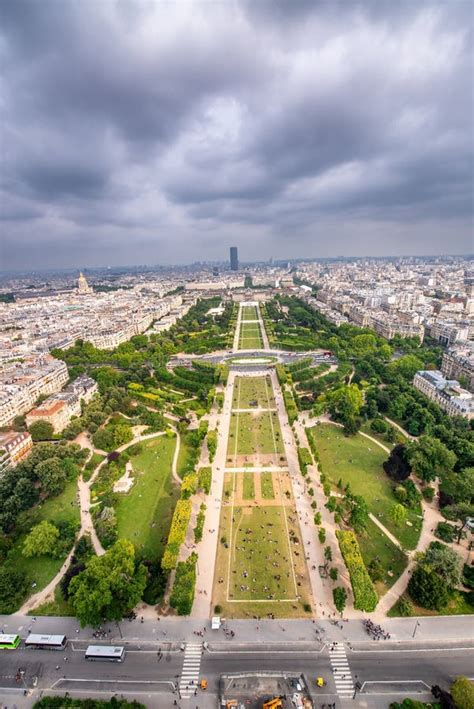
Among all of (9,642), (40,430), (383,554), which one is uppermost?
(40,430)

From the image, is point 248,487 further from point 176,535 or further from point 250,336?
point 250,336

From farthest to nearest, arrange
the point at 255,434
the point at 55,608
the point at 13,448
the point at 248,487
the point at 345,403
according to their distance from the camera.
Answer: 1. the point at 345,403
2. the point at 255,434
3. the point at 13,448
4. the point at 248,487
5. the point at 55,608

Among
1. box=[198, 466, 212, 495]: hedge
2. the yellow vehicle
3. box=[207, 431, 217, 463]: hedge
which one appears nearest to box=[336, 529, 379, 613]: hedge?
the yellow vehicle

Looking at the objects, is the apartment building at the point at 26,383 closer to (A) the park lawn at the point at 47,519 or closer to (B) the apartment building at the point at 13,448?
(B) the apartment building at the point at 13,448

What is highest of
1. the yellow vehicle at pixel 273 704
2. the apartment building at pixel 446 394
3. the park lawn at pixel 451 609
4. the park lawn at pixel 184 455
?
the apartment building at pixel 446 394

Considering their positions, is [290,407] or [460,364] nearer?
[290,407]

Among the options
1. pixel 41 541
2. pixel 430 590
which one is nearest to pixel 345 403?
pixel 430 590

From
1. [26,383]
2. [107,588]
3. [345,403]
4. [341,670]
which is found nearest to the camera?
[341,670]

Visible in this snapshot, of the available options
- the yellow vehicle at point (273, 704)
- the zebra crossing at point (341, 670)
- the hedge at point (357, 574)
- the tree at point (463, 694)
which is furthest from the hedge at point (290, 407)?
the yellow vehicle at point (273, 704)
